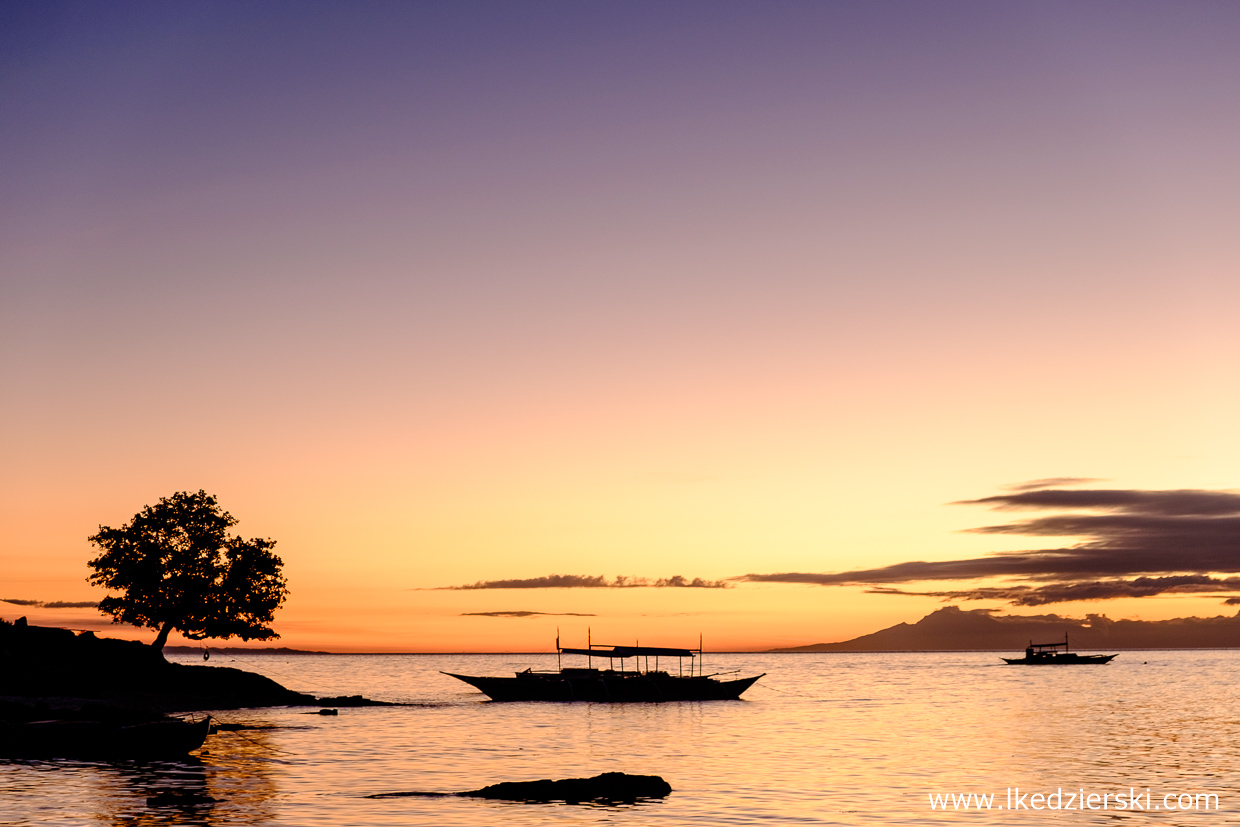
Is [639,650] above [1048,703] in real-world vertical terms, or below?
above

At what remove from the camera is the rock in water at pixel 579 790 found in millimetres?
37375

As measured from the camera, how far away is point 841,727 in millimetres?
79875

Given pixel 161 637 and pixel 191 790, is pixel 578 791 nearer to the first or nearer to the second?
pixel 191 790

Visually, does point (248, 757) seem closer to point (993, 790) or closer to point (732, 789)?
point (732, 789)

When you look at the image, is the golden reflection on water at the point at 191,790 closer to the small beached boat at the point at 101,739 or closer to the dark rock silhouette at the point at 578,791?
the small beached boat at the point at 101,739

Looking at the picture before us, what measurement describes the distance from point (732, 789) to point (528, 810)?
11.0 metres

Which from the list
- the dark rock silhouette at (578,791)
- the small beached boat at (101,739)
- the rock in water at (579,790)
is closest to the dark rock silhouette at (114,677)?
the small beached boat at (101,739)

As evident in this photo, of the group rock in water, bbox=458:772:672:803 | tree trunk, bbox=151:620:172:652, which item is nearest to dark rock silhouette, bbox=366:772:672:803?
rock in water, bbox=458:772:672:803

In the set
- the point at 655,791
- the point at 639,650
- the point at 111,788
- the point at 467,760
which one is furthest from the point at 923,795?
the point at 639,650

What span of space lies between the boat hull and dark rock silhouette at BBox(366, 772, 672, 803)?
7166 cm

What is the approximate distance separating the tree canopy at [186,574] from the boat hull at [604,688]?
30.1m

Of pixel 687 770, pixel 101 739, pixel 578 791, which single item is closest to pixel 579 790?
pixel 578 791

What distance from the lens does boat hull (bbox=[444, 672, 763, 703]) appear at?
11088 centimetres

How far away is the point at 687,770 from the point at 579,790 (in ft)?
45.5
